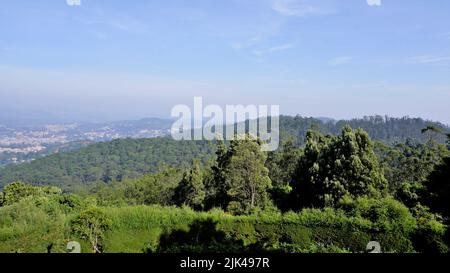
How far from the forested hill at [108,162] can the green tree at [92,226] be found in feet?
216

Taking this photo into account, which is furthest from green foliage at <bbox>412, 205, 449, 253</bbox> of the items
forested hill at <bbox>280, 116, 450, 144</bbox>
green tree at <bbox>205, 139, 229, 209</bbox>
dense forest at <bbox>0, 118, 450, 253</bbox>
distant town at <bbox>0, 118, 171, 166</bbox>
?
distant town at <bbox>0, 118, 171, 166</bbox>

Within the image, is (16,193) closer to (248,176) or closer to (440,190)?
(248,176)

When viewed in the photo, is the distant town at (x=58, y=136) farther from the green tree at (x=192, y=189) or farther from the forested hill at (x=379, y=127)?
the green tree at (x=192, y=189)

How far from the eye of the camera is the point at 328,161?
18.5 m

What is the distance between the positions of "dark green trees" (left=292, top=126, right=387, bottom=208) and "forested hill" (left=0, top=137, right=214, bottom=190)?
Result: 58944 millimetres

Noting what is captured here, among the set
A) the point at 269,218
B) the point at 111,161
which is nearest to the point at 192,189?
the point at 269,218

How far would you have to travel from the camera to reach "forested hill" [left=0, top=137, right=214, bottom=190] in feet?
269

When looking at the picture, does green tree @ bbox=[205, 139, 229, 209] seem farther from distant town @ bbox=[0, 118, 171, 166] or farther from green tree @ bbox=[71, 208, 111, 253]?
distant town @ bbox=[0, 118, 171, 166]

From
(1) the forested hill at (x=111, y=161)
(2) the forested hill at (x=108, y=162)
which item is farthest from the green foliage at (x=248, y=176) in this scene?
(2) the forested hill at (x=108, y=162)

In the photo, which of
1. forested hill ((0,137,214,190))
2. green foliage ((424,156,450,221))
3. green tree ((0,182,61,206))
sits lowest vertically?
forested hill ((0,137,214,190))

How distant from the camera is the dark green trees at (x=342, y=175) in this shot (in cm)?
1728
